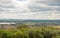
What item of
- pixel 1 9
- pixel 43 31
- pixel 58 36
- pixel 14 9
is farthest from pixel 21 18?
pixel 58 36

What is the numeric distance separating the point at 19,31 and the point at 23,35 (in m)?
0.07

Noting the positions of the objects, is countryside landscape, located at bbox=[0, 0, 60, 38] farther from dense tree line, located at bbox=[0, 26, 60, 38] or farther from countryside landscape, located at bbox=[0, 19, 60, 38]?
dense tree line, located at bbox=[0, 26, 60, 38]

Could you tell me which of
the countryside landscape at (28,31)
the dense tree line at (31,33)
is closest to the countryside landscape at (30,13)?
the countryside landscape at (28,31)

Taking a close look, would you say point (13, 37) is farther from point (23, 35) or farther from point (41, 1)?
point (41, 1)

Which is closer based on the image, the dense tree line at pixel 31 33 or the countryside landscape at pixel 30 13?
the dense tree line at pixel 31 33

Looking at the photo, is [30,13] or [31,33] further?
[30,13]

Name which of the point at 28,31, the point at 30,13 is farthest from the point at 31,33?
the point at 30,13

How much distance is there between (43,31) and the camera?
179 centimetres

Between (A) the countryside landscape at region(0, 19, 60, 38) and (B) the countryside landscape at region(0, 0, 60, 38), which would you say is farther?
(B) the countryside landscape at region(0, 0, 60, 38)

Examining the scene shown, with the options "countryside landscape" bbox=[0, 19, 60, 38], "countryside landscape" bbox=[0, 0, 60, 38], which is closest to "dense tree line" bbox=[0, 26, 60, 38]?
"countryside landscape" bbox=[0, 19, 60, 38]

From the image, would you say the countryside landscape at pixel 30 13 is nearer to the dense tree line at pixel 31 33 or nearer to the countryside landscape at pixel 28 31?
the countryside landscape at pixel 28 31

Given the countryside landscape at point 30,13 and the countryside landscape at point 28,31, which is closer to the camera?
the countryside landscape at point 28,31

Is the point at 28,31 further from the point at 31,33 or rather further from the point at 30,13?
the point at 30,13

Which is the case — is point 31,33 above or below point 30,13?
below
